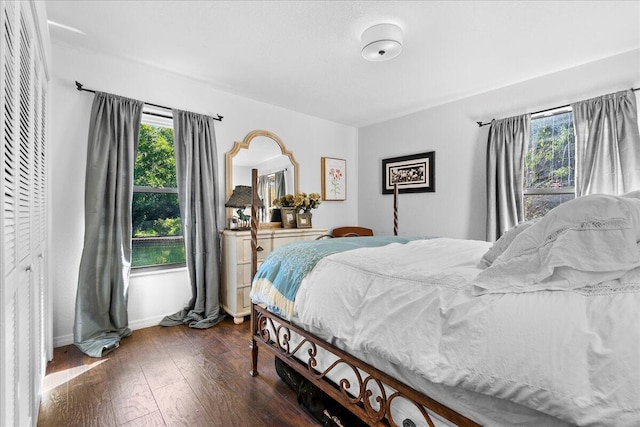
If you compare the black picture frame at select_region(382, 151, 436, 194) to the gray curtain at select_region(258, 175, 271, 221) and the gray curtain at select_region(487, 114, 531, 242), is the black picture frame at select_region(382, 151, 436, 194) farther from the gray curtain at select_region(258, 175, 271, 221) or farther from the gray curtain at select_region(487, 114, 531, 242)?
the gray curtain at select_region(258, 175, 271, 221)

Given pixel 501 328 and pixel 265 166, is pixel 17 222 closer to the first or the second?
pixel 501 328

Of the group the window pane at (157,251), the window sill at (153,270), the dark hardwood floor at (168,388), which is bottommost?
the dark hardwood floor at (168,388)

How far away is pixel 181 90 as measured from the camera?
3.13m

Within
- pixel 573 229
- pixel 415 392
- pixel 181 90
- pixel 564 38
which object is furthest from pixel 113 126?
pixel 564 38

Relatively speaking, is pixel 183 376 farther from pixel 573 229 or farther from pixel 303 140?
pixel 303 140

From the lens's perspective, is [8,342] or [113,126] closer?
[8,342]

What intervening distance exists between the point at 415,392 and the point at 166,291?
2785mm

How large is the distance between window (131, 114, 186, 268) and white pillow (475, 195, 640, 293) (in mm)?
3105

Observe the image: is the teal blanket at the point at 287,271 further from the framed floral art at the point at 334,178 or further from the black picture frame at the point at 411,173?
the framed floral art at the point at 334,178

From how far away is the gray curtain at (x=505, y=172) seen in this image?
124 inches

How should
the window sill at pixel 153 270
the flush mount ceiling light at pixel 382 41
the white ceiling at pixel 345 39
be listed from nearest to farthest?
the white ceiling at pixel 345 39 < the flush mount ceiling light at pixel 382 41 < the window sill at pixel 153 270

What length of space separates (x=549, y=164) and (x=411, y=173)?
4.92 feet

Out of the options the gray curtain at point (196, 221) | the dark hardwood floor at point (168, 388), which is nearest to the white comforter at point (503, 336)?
the dark hardwood floor at point (168, 388)

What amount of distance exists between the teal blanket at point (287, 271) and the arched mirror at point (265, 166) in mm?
1716
